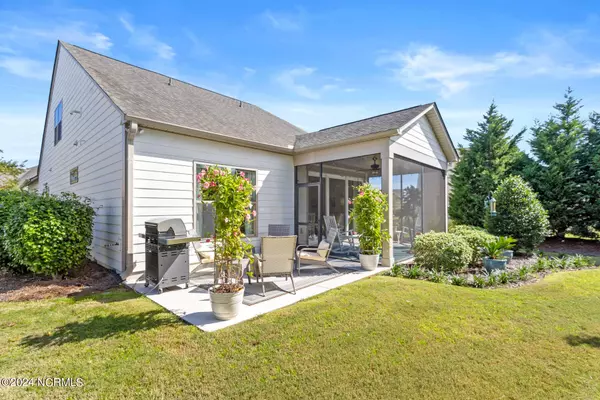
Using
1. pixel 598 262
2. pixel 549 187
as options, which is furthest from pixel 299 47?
pixel 549 187

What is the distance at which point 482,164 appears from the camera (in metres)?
12.7

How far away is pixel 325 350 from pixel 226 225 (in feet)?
6.40

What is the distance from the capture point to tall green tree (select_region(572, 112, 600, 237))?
36.6 ft

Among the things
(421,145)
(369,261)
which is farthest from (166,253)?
(421,145)

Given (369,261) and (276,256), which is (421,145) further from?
(276,256)

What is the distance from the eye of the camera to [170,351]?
3.00 metres

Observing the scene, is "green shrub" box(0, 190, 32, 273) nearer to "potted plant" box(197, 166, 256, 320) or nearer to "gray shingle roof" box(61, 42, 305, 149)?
"gray shingle roof" box(61, 42, 305, 149)

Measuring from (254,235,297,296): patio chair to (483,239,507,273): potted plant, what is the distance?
504cm

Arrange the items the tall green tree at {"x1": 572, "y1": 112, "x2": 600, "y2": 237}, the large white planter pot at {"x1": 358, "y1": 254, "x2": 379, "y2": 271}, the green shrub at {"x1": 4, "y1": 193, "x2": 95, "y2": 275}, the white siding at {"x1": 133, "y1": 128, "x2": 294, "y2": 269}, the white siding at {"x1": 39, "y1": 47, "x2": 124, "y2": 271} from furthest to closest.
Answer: the tall green tree at {"x1": 572, "y1": 112, "x2": 600, "y2": 237} < the large white planter pot at {"x1": 358, "y1": 254, "x2": 379, "y2": 271} < the white siding at {"x1": 39, "y1": 47, "x2": 124, "y2": 271} < the white siding at {"x1": 133, "y1": 128, "x2": 294, "y2": 269} < the green shrub at {"x1": 4, "y1": 193, "x2": 95, "y2": 275}

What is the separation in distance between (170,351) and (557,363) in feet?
13.0

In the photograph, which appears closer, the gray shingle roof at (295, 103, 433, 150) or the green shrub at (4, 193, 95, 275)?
the green shrub at (4, 193, 95, 275)

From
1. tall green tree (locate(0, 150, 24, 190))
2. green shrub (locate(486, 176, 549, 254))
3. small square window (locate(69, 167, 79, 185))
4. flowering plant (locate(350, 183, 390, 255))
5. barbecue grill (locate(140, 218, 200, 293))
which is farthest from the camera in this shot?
tall green tree (locate(0, 150, 24, 190))

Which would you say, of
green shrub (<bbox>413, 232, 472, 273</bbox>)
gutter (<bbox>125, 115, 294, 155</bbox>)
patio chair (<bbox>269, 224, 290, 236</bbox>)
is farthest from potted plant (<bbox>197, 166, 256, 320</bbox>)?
green shrub (<bbox>413, 232, 472, 273</bbox>)

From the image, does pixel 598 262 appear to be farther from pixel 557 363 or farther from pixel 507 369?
pixel 507 369
